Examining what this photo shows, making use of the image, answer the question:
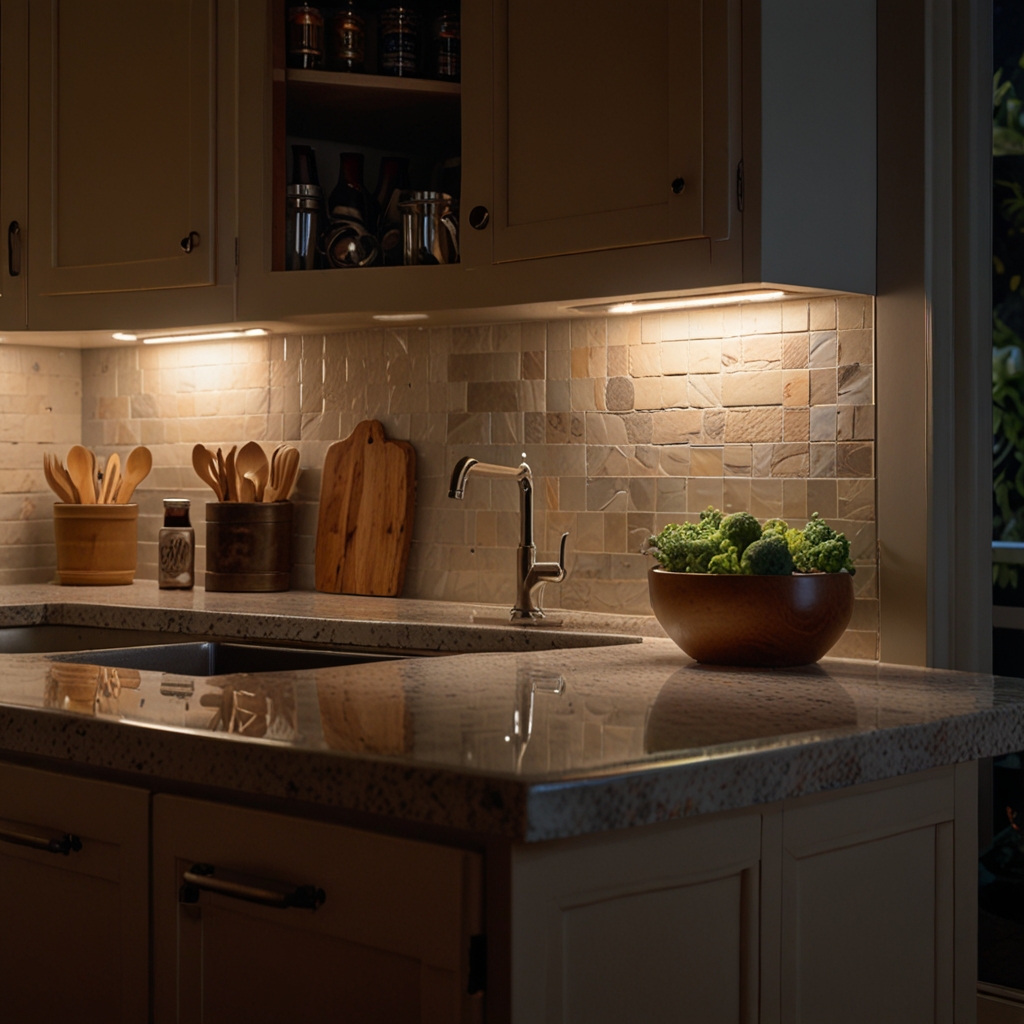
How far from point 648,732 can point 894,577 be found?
0.95 meters

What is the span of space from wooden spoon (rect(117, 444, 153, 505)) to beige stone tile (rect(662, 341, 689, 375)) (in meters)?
1.33

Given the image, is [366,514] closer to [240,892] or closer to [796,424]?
[796,424]

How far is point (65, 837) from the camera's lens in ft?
4.79

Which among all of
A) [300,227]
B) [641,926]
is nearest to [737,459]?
[300,227]

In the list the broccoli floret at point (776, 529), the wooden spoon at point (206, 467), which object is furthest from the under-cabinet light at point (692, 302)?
the wooden spoon at point (206, 467)

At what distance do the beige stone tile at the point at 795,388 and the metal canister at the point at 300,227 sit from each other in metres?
0.96

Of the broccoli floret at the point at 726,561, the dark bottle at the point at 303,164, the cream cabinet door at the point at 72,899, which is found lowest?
the cream cabinet door at the point at 72,899

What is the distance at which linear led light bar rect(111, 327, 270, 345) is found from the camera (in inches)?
116

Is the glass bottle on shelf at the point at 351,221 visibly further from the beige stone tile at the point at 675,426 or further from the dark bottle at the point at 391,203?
the beige stone tile at the point at 675,426

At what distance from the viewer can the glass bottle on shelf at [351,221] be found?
8.31 feet

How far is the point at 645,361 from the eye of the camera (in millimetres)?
2439

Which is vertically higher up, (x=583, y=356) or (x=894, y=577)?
(x=583, y=356)

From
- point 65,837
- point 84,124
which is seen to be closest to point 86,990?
point 65,837

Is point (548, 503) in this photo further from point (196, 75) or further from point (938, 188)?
point (196, 75)
